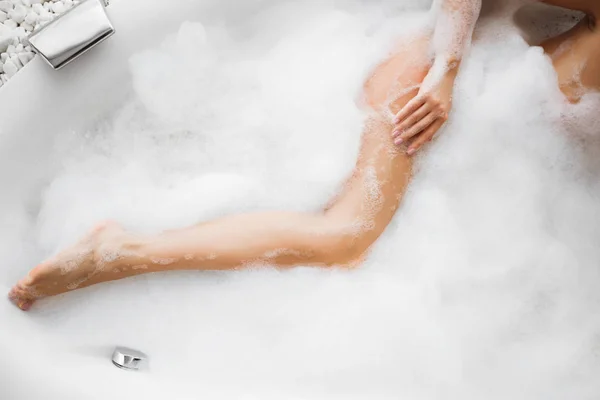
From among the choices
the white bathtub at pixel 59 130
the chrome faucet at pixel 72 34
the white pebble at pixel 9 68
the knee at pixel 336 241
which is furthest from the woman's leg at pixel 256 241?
the white pebble at pixel 9 68

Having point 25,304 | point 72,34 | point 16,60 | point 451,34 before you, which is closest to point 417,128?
point 451,34

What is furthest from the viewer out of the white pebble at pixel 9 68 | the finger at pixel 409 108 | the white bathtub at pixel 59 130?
the white pebble at pixel 9 68

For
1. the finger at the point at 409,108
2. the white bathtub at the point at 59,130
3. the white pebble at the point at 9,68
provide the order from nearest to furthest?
1. the white bathtub at the point at 59,130
2. the finger at the point at 409,108
3. the white pebble at the point at 9,68

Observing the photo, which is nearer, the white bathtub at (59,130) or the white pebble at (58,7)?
the white bathtub at (59,130)

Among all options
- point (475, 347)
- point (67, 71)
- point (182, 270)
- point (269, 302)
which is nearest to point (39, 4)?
point (67, 71)

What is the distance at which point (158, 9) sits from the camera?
120 cm

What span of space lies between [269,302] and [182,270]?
0.18 m

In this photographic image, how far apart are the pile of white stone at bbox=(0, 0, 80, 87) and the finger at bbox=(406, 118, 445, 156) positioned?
33.7 inches

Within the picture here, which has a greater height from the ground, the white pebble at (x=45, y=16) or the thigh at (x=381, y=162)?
the white pebble at (x=45, y=16)

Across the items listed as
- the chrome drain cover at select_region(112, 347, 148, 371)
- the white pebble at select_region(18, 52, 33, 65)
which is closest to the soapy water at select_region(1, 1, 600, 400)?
the chrome drain cover at select_region(112, 347, 148, 371)

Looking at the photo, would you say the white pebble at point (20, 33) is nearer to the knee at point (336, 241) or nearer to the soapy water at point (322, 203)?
the soapy water at point (322, 203)

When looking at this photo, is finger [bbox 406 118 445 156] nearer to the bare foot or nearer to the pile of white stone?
the bare foot

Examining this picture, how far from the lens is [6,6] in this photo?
1.39 metres

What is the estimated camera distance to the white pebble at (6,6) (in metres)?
1.39
